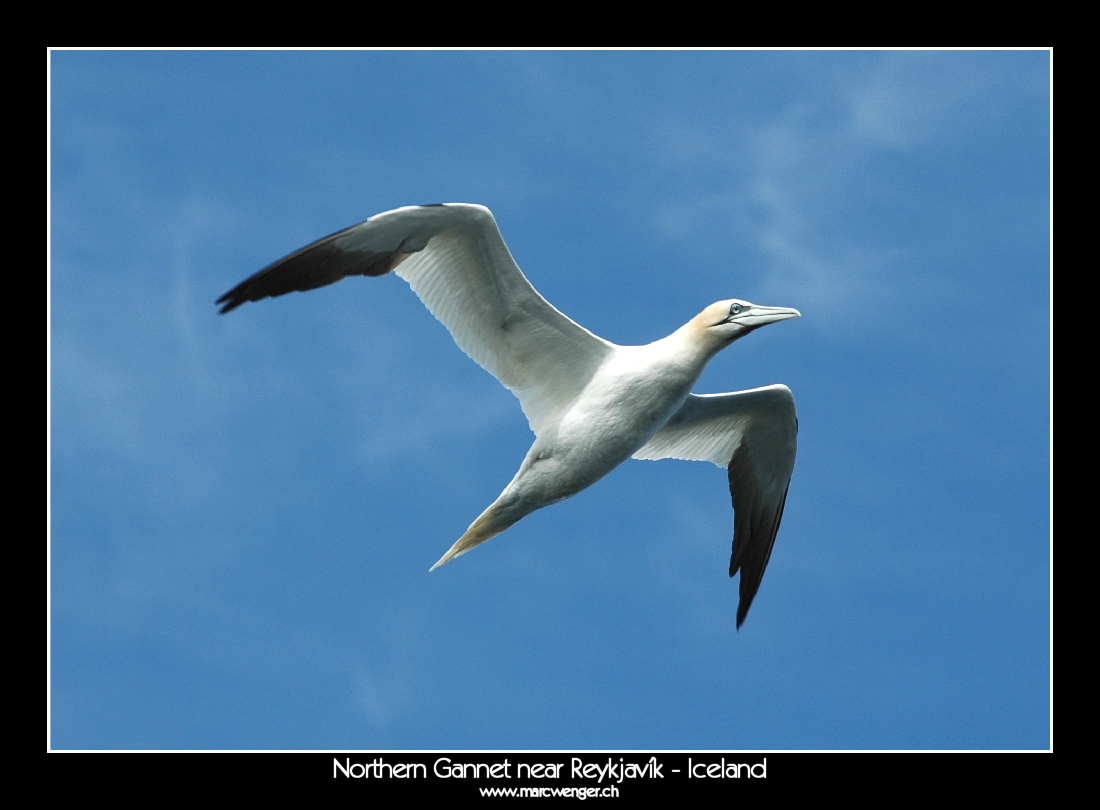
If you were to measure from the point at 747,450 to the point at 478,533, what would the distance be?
396cm

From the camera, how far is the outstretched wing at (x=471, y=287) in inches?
538

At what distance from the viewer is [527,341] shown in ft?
47.6

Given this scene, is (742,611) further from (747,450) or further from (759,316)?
(759,316)

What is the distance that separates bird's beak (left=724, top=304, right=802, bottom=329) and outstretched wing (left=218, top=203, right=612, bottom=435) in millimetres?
1459

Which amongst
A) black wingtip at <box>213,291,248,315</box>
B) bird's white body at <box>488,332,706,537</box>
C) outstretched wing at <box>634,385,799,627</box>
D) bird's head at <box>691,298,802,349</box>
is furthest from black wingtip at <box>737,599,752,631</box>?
black wingtip at <box>213,291,248,315</box>

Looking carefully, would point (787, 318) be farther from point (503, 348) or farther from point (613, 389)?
point (503, 348)

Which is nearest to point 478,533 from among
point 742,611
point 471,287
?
point 471,287

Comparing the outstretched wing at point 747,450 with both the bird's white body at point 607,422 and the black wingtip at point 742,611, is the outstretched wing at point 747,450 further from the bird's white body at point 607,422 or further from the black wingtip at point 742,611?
the bird's white body at point 607,422

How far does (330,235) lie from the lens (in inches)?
540

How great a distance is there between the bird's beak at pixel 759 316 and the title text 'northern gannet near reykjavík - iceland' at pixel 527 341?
14mm

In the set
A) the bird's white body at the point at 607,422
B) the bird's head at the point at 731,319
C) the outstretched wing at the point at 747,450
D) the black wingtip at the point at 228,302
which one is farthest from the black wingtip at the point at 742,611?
the black wingtip at the point at 228,302

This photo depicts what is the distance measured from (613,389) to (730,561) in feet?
12.9

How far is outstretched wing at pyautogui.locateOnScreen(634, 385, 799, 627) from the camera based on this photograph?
52.4 feet

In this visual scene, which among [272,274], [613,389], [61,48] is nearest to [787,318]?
[613,389]
